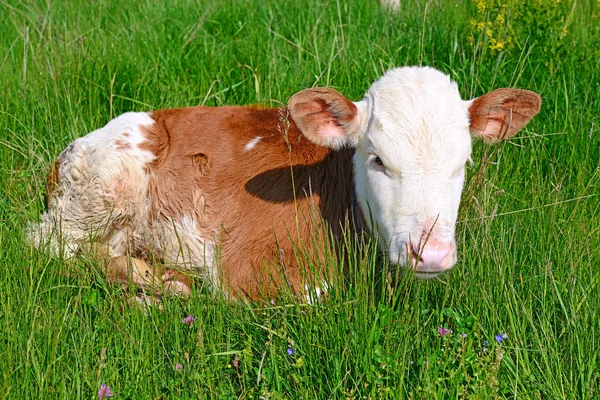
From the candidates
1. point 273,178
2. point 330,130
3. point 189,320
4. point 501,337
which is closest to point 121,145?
point 273,178

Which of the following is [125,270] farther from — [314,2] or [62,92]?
[314,2]

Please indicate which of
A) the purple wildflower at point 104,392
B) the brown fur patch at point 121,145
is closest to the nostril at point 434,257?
the purple wildflower at point 104,392

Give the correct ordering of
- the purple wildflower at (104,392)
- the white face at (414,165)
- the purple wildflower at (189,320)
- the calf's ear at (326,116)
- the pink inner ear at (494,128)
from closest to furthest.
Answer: the purple wildflower at (104,392)
the white face at (414,165)
the purple wildflower at (189,320)
the calf's ear at (326,116)
the pink inner ear at (494,128)

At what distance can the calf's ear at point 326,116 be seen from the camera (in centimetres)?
398

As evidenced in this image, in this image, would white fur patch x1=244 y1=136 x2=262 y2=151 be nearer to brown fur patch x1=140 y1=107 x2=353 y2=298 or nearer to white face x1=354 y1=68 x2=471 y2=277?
brown fur patch x1=140 y1=107 x2=353 y2=298

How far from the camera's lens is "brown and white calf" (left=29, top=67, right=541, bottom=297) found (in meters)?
3.76

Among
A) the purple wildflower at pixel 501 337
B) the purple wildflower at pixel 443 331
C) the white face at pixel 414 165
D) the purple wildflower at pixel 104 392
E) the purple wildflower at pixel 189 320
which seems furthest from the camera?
the purple wildflower at pixel 189 320

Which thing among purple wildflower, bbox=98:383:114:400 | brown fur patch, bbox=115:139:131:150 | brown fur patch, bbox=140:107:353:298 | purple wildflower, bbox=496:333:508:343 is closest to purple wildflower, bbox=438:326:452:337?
purple wildflower, bbox=496:333:508:343

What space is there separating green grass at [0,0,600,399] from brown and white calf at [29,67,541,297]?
27 centimetres

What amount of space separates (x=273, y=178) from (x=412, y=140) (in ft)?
3.65

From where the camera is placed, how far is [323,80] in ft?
19.5

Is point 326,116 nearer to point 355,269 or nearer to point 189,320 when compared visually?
point 355,269

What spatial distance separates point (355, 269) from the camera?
11.7 feet

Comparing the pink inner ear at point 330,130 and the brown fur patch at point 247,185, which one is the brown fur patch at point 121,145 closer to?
the brown fur patch at point 247,185
